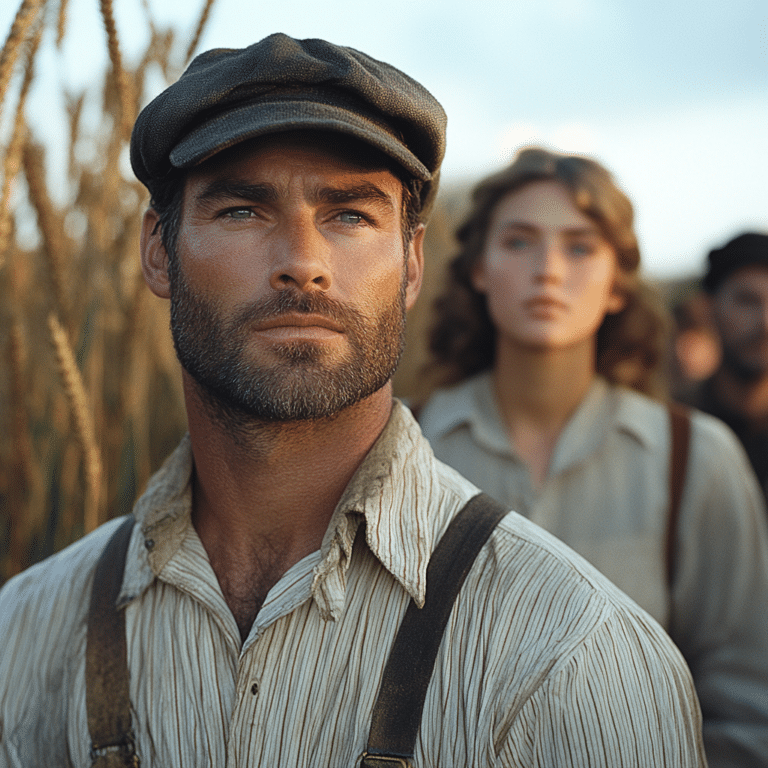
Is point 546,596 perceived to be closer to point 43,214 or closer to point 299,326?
point 299,326

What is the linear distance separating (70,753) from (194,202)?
1054 mm

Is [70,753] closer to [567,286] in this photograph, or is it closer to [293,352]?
[293,352]

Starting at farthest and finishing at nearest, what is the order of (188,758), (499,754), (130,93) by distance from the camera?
(130,93)
(188,758)
(499,754)

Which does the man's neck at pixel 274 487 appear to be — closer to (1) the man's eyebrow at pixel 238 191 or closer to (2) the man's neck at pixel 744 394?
(1) the man's eyebrow at pixel 238 191

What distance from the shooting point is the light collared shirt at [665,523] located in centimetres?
240

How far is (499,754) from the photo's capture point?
52.9 inches

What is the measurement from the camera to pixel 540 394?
2.85m

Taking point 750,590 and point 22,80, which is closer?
point 22,80

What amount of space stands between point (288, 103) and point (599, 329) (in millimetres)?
2066

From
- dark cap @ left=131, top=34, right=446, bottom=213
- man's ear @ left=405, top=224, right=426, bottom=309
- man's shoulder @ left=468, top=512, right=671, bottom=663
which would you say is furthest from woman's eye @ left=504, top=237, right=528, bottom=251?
man's shoulder @ left=468, top=512, right=671, bottom=663

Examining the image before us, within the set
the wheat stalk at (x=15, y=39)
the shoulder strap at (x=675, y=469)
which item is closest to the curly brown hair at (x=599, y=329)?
the shoulder strap at (x=675, y=469)

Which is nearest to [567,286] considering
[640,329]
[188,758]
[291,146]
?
[640,329]

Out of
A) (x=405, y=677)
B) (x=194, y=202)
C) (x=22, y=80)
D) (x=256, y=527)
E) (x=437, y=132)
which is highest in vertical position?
(x=22, y=80)

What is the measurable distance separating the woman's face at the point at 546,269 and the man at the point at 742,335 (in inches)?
61.0
